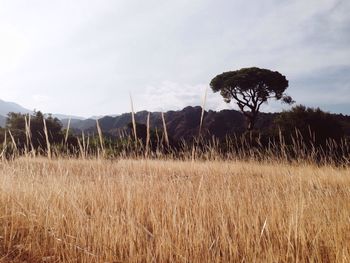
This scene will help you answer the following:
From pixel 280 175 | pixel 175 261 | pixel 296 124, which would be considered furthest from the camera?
pixel 296 124

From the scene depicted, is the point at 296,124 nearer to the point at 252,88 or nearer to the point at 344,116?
the point at 252,88

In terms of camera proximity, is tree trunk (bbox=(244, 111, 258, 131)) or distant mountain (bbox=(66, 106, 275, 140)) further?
distant mountain (bbox=(66, 106, 275, 140))

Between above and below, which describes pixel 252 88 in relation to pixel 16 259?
above

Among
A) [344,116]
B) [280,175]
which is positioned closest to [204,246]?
[280,175]

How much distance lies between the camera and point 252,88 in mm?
26578

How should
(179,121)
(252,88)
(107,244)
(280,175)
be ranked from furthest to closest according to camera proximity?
1. (179,121)
2. (252,88)
3. (280,175)
4. (107,244)

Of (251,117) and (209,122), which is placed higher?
(209,122)

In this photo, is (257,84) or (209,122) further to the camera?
(209,122)

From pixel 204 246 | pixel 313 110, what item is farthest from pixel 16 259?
pixel 313 110

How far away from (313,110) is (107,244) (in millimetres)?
14770

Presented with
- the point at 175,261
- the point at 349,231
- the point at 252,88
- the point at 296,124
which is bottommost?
the point at 175,261

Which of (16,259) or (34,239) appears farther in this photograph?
(34,239)

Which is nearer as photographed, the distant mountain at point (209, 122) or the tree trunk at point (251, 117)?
the tree trunk at point (251, 117)

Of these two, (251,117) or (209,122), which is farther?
(209,122)
